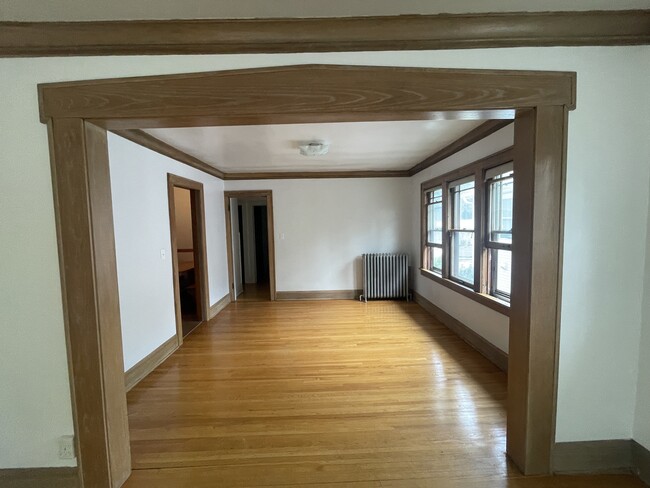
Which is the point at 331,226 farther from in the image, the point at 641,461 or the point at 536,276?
the point at 641,461

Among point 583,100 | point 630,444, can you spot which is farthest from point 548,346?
point 583,100

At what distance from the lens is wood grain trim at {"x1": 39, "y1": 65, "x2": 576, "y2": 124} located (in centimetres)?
135

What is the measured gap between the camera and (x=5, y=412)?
57.9 inches

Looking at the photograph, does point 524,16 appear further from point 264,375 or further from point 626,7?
point 264,375

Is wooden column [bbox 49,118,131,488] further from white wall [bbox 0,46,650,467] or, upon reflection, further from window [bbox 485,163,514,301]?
window [bbox 485,163,514,301]

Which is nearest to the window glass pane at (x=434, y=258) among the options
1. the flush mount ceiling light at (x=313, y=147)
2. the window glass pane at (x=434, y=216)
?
the window glass pane at (x=434, y=216)

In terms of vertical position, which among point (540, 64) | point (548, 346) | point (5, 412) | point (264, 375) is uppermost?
point (540, 64)

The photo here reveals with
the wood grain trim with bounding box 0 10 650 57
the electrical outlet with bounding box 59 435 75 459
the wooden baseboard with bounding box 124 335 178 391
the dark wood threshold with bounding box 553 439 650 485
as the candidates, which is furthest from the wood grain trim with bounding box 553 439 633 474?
the wooden baseboard with bounding box 124 335 178 391

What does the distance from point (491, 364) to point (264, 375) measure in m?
2.19

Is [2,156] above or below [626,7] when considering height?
below

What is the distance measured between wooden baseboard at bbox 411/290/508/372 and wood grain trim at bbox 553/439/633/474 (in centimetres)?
101

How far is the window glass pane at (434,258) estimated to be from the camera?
4363mm

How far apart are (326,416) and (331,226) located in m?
3.53

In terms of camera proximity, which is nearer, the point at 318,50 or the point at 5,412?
the point at 318,50
